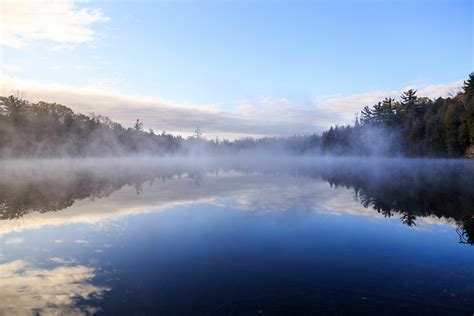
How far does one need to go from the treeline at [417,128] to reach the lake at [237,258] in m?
46.2

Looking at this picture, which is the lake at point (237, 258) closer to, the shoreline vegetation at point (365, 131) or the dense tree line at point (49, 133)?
the shoreline vegetation at point (365, 131)

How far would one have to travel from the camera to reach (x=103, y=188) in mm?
28391

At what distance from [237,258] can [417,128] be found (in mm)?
92761

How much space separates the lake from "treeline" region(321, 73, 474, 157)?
46228mm

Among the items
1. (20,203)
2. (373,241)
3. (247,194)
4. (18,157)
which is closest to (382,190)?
(247,194)

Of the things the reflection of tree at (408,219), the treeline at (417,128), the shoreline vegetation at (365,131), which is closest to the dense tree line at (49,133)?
the shoreline vegetation at (365,131)

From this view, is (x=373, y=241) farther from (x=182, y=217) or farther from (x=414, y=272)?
(x=182, y=217)

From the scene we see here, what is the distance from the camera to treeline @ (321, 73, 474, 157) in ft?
226

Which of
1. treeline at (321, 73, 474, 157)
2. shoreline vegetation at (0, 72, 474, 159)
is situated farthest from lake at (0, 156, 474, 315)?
shoreline vegetation at (0, 72, 474, 159)

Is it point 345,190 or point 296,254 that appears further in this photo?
point 345,190

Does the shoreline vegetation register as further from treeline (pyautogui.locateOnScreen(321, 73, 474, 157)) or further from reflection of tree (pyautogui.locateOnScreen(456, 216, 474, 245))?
reflection of tree (pyautogui.locateOnScreen(456, 216, 474, 245))

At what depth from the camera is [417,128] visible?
288ft

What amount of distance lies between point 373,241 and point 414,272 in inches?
126

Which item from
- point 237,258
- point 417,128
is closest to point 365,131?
point 417,128
